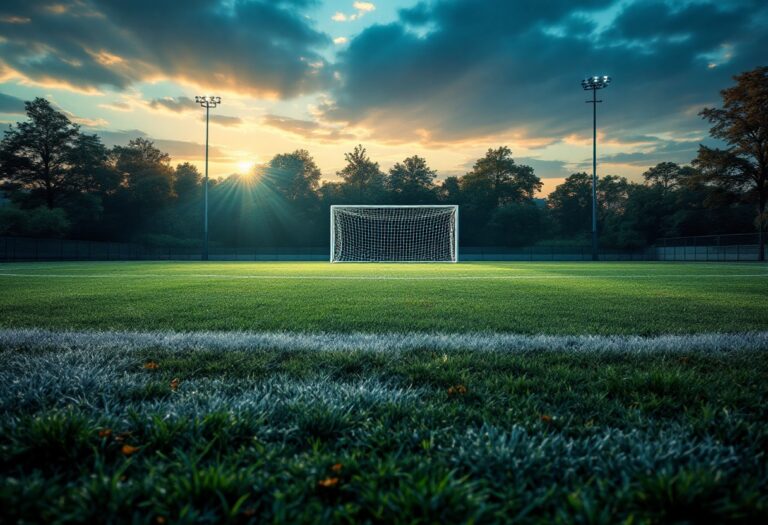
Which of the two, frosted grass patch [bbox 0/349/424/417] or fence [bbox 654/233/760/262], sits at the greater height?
fence [bbox 654/233/760/262]

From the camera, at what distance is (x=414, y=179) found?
57719 millimetres

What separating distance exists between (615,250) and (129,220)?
59.9 metres

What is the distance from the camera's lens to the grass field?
1064 millimetres

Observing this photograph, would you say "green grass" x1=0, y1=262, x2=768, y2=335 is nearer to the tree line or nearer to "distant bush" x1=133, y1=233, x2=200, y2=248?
the tree line

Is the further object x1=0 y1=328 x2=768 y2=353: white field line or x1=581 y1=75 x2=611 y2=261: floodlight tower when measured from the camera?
x1=581 y1=75 x2=611 y2=261: floodlight tower

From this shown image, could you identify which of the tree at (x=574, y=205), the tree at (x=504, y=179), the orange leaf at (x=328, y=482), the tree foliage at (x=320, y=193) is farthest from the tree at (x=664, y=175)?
the orange leaf at (x=328, y=482)

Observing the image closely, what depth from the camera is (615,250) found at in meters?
45.3

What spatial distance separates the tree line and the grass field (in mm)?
36065

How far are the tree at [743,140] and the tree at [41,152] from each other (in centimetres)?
6083

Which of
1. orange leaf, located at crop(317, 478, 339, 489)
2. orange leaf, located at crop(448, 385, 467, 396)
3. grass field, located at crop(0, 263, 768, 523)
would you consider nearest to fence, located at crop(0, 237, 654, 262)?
grass field, located at crop(0, 263, 768, 523)

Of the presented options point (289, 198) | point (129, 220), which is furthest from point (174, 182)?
point (289, 198)

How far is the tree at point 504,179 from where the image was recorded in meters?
58.9

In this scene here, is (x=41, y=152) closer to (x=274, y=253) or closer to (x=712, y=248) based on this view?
(x=274, y=253)

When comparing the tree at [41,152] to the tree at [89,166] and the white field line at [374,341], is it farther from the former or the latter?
the white field line at [374,341]
